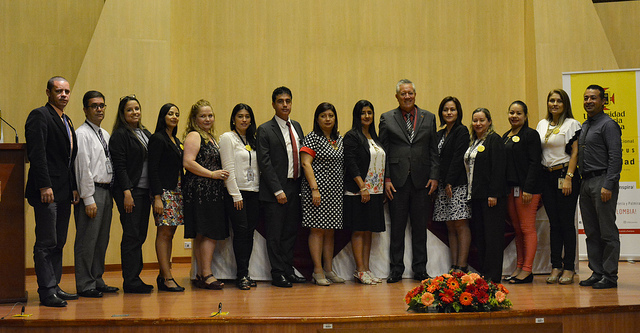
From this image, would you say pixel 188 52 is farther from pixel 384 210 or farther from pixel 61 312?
pixel 61 312

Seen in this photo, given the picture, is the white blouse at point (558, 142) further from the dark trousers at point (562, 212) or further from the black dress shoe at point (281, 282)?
the black dress shoe at point (281, 282)

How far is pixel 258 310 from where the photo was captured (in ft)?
11.2

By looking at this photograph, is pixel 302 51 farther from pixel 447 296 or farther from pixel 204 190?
pixel 447 296

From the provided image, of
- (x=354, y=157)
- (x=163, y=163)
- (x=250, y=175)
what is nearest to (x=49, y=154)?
(x=163, y=163)

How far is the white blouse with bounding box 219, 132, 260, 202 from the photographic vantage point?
170 inches

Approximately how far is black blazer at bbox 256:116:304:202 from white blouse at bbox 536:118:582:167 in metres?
2.01

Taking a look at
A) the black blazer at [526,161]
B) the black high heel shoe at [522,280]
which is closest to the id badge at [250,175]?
the black blazer at [526,161]

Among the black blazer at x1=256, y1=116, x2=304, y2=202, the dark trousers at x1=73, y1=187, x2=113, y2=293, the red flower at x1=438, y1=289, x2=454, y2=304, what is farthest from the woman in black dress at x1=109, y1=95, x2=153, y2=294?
the red flower at x1=438, y1=289, x2=454, y2=304

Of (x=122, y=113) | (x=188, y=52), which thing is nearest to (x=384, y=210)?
(x=122, y=113)

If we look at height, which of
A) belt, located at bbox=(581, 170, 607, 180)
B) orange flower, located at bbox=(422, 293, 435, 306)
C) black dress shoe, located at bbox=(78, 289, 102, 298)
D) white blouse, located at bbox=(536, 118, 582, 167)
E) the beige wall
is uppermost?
the beige wall

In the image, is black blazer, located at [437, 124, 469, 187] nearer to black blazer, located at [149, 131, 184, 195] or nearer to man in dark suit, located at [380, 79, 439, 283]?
man in dark suit, located at [380, 79, 439, 283]

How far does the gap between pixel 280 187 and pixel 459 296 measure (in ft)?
5.36

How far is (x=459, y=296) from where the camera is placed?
131 inches

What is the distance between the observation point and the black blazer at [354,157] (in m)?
4.47
